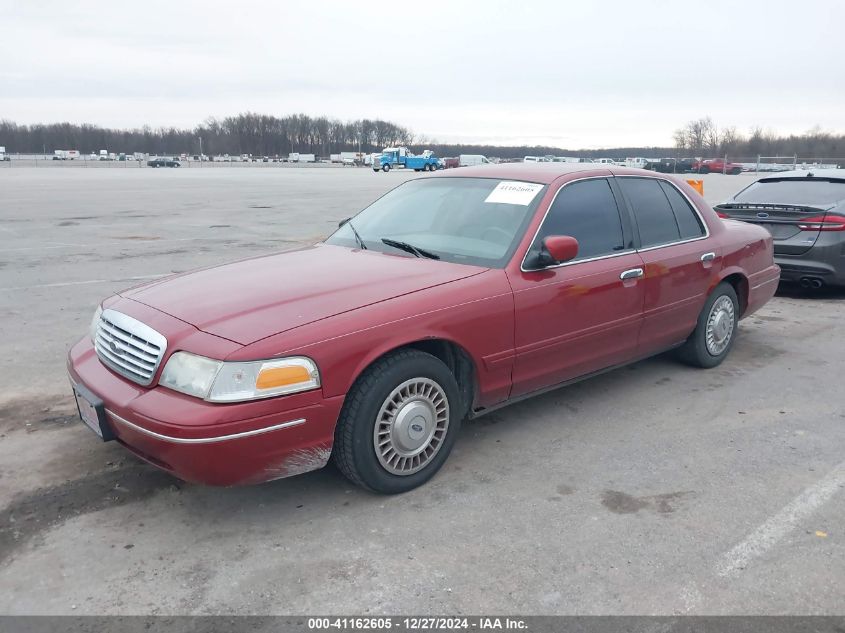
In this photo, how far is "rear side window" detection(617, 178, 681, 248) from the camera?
4695mm

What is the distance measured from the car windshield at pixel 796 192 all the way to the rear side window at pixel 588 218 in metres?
4.61

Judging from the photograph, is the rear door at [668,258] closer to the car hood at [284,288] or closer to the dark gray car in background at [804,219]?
Result: the car hood at [284,288]

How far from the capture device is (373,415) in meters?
3.21

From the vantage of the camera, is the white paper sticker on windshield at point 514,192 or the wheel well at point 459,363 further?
the white paper sticker on windshield at point 514,192

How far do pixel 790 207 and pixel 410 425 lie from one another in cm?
647

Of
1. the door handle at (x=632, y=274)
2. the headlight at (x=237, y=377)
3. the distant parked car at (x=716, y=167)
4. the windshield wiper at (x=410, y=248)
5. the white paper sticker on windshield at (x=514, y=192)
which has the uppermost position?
the distant parked car at (x=716, y=167)

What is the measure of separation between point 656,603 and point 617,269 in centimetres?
225

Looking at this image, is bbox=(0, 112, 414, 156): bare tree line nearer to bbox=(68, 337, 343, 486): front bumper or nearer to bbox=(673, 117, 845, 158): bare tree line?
bbox=(673, 117, 845, 158): bare tree line

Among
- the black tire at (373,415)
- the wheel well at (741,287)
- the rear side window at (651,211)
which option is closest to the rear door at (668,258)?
the rear side window at (651,211)

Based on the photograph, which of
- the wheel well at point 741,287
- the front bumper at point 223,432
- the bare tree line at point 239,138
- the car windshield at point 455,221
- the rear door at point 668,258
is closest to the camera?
the front bumper at point 223,432

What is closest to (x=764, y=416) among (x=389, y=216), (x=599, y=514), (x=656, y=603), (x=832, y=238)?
(x=599, y=514)

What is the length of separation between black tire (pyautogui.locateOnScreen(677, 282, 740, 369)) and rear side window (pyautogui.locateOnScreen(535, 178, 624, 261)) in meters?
1.22

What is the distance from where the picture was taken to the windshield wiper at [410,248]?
4.00m

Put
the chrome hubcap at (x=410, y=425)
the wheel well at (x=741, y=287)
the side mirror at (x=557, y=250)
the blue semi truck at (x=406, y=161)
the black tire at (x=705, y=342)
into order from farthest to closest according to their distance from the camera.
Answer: the blue semi truck at (x=406, y=161), the wheel well at (x=741, y=287), the black tire at (x=705, y=342), the side mirror at (x=557, y=250), the chrome hubcap at (x=410, y=425)
